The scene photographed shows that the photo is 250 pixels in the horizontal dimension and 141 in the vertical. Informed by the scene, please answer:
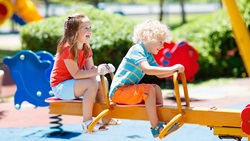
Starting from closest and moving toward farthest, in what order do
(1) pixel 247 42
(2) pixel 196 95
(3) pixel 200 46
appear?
(1) pixel 247 42 < (2) pixel 196 95 < (3) pixel 200 46

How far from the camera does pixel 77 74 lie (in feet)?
19.2

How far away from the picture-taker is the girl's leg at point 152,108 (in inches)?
213

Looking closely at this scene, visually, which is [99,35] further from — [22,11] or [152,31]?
[22,11]

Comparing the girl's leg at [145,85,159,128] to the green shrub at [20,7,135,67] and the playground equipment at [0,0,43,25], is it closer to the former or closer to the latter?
the green shrub at [20,7,135,67]

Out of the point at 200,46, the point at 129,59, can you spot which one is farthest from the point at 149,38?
the point at 200,46

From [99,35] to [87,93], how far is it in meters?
5.52

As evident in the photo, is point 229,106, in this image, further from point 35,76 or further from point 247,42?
point 247,42

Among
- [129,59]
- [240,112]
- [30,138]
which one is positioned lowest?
[30,138]

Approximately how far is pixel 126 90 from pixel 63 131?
2.21m

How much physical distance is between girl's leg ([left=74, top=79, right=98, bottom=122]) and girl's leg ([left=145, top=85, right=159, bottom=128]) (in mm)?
626

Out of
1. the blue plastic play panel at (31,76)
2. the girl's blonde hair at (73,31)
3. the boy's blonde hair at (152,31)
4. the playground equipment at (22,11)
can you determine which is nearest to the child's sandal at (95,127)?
the girl's blonde hair at (73,31)

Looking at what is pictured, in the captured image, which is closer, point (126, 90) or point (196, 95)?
point (126, 90)

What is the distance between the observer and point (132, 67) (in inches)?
222

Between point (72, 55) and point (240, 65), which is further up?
point (72, 55)
